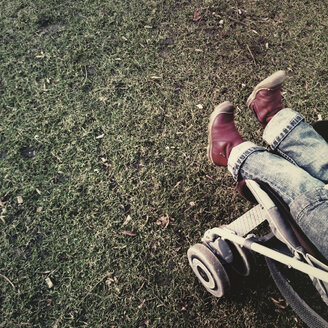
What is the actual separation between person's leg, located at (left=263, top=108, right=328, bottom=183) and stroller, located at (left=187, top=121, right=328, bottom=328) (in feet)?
0.59

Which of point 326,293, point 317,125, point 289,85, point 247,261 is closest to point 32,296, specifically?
point 247,261

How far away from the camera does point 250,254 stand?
85.5 inches

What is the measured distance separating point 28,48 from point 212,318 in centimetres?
342

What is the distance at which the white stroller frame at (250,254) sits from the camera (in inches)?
70.7

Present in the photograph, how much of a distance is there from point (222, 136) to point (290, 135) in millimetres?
524

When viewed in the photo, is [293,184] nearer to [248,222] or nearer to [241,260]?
[248,222]

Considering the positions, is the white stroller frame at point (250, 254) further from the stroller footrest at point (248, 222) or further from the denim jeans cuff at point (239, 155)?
the denim jeans cuff at point (239, 155)

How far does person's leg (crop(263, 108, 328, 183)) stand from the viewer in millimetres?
2238

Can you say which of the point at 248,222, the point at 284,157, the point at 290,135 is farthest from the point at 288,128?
the point at 248,222

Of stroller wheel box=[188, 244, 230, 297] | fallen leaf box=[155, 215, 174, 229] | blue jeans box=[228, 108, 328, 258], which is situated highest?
blue jeans box=[228, 108, 328, 258]

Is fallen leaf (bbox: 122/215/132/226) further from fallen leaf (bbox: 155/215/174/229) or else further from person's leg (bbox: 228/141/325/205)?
person's leg (bbox: 228/141/325/205)

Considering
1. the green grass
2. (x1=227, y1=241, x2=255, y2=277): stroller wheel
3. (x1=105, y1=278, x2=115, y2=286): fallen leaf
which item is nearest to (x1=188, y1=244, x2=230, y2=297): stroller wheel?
(x1=227, y1=241, x2=255, y2=277): stroller wheel

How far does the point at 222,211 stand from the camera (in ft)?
9.30

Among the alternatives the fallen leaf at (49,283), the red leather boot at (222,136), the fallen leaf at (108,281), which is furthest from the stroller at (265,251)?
the fallen leaf at (49,283)
